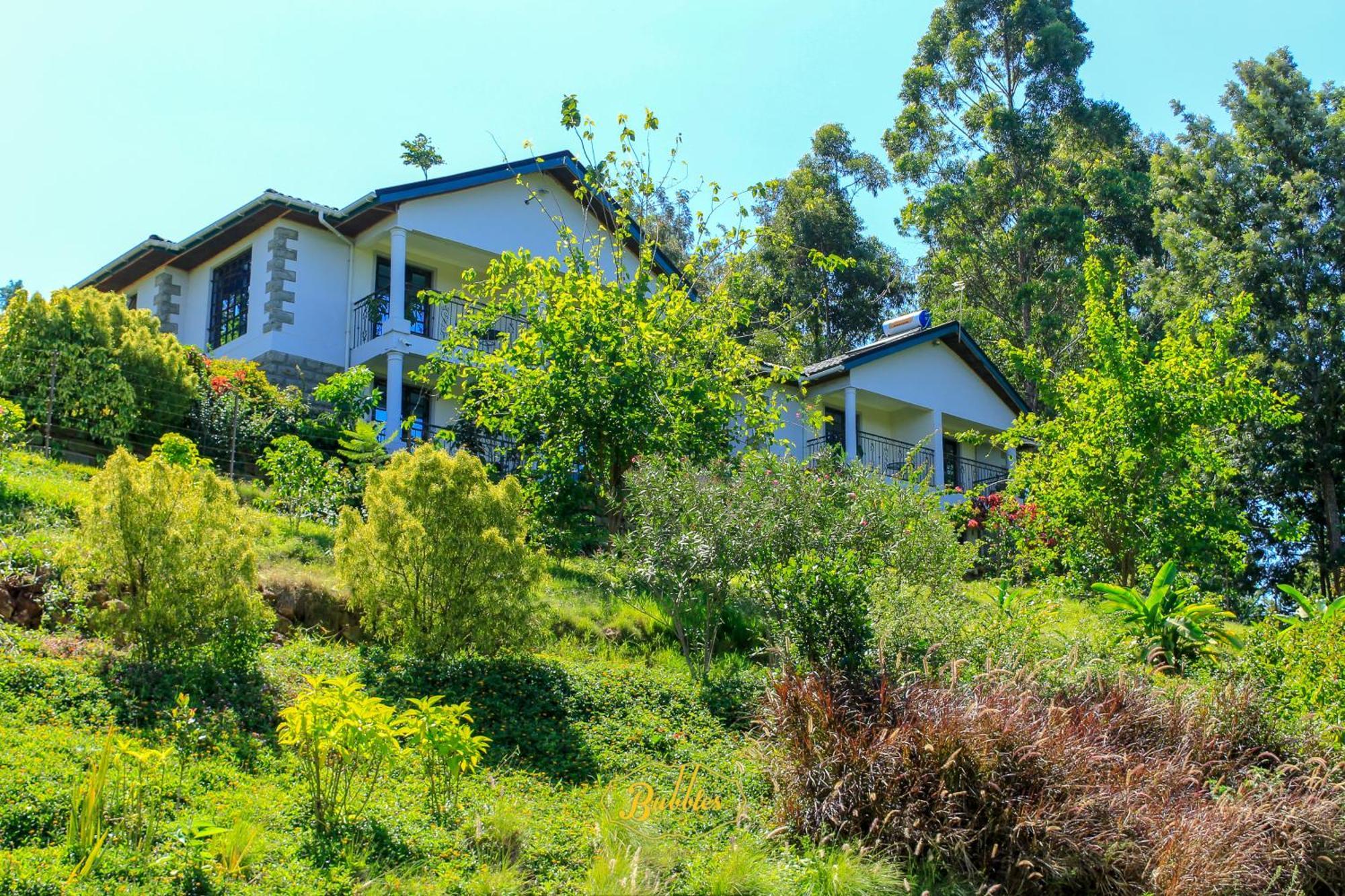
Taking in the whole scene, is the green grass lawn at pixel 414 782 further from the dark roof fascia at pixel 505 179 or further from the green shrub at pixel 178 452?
the dark roof fascia at pixel 505 179

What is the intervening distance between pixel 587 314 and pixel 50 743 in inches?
363

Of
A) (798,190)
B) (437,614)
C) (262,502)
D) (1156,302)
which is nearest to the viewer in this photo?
(437,614)

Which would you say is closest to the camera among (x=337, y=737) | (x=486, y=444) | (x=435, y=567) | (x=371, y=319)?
(x=337, y=737)

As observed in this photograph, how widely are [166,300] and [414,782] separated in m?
18.8

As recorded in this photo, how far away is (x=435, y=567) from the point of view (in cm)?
925

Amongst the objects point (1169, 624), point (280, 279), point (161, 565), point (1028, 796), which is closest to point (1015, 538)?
point (1169, 624)

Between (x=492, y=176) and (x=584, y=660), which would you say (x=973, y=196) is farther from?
(x=584, y=660)

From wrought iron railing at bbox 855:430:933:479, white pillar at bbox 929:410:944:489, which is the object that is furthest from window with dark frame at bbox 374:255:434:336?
white pillar at bbox 929:410:944:489

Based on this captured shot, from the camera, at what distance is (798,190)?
1487 inches

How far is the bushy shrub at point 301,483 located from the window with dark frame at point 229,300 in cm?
917

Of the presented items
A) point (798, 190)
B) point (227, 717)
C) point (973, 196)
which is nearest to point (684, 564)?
point (227, 717)

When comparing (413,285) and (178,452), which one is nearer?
(178,452)

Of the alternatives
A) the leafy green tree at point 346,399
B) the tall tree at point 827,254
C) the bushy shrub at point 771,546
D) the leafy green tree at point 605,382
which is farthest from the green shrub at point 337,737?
the tall tree at point 827,254

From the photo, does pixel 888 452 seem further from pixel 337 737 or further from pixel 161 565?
pixel 337 737
